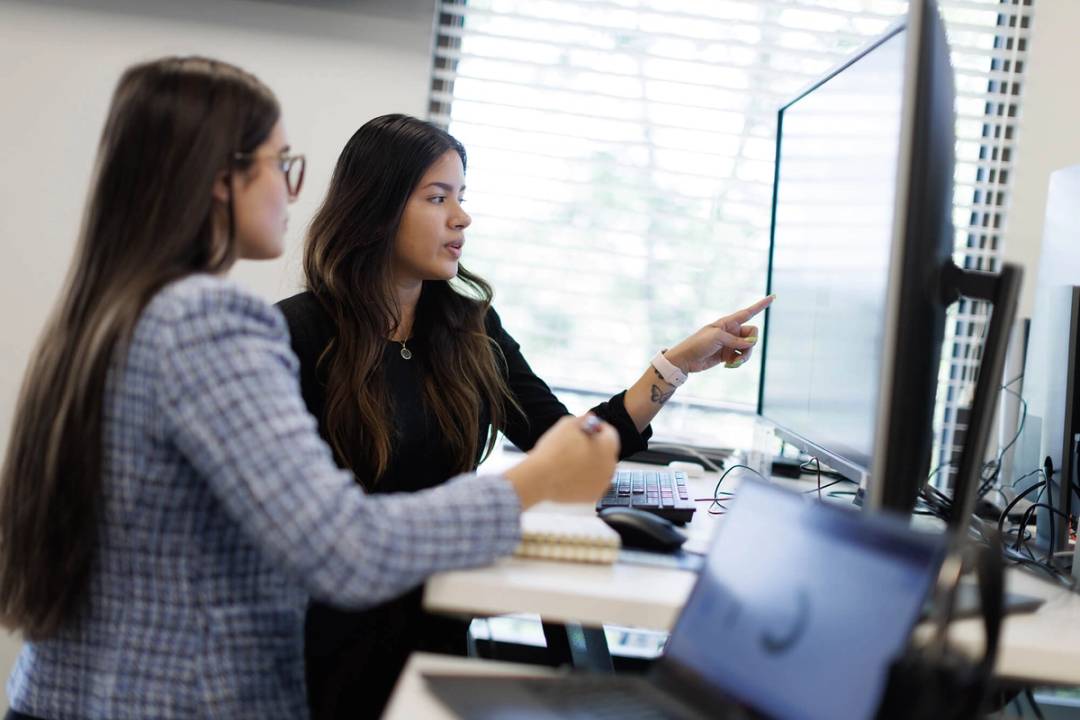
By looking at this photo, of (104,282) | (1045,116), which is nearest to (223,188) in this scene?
(104,282)

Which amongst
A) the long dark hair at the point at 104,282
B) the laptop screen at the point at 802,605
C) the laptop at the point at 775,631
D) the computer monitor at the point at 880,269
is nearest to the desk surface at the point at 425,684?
the laptop at the point at 775,631

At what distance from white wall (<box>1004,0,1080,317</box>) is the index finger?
1.15 metres

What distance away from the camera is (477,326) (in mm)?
1841

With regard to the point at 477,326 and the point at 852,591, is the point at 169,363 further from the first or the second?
the point at 477,326

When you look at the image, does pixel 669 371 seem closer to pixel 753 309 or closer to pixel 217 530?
pixel 753 309

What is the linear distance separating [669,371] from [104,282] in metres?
1.11

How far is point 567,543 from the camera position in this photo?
106 cm

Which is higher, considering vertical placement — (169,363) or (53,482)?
(169,363)

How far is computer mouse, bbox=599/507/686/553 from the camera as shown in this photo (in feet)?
3.86

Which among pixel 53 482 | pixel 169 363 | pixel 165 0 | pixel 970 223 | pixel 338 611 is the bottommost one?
pixel 338 611

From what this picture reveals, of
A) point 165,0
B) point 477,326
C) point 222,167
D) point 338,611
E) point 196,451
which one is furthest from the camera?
point 165,0

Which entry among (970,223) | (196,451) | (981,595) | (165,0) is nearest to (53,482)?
(196,451)

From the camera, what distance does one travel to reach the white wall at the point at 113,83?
2387mm

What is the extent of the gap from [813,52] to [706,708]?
2.10 m
